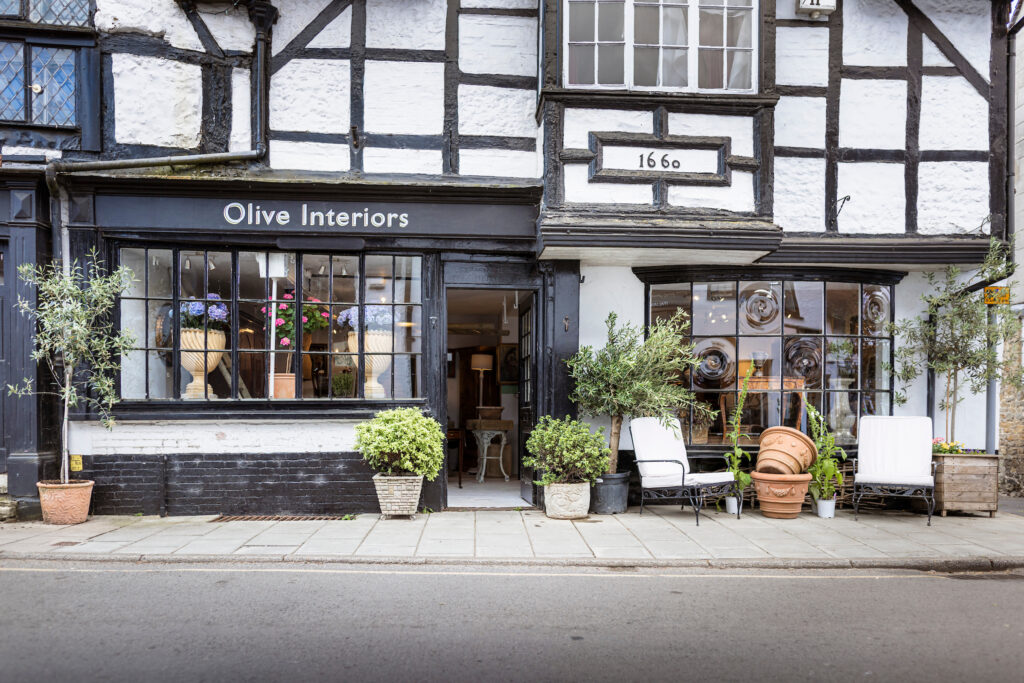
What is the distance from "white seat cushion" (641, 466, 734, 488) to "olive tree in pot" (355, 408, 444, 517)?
2.36 metres

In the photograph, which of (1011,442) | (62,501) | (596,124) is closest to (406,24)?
(596,124)

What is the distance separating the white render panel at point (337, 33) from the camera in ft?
28.1

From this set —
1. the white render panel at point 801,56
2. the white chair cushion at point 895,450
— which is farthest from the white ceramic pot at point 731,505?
the white render panel at point 801,56

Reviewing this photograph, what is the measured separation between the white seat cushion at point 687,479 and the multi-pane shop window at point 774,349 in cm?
97

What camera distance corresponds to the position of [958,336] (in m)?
9.00

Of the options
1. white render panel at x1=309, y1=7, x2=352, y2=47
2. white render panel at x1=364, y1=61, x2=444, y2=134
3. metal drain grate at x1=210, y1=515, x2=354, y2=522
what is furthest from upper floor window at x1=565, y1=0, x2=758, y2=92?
metal drain grate at x1=210, y1=515, x2=354, y2=522

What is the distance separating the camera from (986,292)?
29.1 ft

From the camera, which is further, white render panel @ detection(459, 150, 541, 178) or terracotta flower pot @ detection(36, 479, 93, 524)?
white render panel @ detection(459, 150, 541, 178)

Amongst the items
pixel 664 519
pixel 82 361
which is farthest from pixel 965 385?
pixel 82 361

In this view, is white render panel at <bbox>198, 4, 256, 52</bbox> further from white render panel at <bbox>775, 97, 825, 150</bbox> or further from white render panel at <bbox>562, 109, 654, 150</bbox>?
white render panel at <bbox>775, 97, 825, 150</bbox>

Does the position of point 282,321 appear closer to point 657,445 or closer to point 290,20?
point 290,20

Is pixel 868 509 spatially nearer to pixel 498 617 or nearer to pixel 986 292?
pixel 986 292

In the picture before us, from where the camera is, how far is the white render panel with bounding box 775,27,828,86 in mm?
8906

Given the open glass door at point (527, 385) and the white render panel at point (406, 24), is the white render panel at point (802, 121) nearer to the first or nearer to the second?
the open glass door at point (527, 385)
